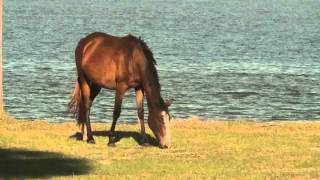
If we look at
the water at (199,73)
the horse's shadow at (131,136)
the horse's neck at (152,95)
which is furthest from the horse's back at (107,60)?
the water at (199,73)

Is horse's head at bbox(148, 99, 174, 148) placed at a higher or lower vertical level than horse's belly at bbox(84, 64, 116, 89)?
lower

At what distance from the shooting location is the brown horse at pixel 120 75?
68.9ft

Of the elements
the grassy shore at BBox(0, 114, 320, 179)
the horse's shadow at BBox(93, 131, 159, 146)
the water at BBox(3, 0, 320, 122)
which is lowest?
the water at BBox(3, 0, 320, 122)

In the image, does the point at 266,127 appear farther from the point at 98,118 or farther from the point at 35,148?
the point at 98,118

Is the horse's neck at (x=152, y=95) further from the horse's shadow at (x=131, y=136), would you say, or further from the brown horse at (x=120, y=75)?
the horse's shadow at (x=131, y=136)

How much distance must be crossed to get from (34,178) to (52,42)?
66426mm


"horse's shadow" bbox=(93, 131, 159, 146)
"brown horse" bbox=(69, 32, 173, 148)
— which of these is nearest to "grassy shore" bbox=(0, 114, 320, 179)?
"horse's shadow" bbox=(93, 131, 159, 146)

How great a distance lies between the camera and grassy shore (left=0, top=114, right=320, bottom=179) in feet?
56.7

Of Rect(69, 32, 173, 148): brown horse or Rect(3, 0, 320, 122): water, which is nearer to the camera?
Rect(69, 32, 173, 148): brown horse

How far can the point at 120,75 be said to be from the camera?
21359 mm

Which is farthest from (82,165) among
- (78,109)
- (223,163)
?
(78,109)

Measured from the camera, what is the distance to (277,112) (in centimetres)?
4006

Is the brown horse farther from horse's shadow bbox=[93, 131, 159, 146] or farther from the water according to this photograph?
the water

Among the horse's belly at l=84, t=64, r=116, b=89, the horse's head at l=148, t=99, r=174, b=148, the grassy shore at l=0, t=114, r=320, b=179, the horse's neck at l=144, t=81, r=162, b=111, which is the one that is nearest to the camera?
the grassy shore at l=0, t=114, r=320, b=179
